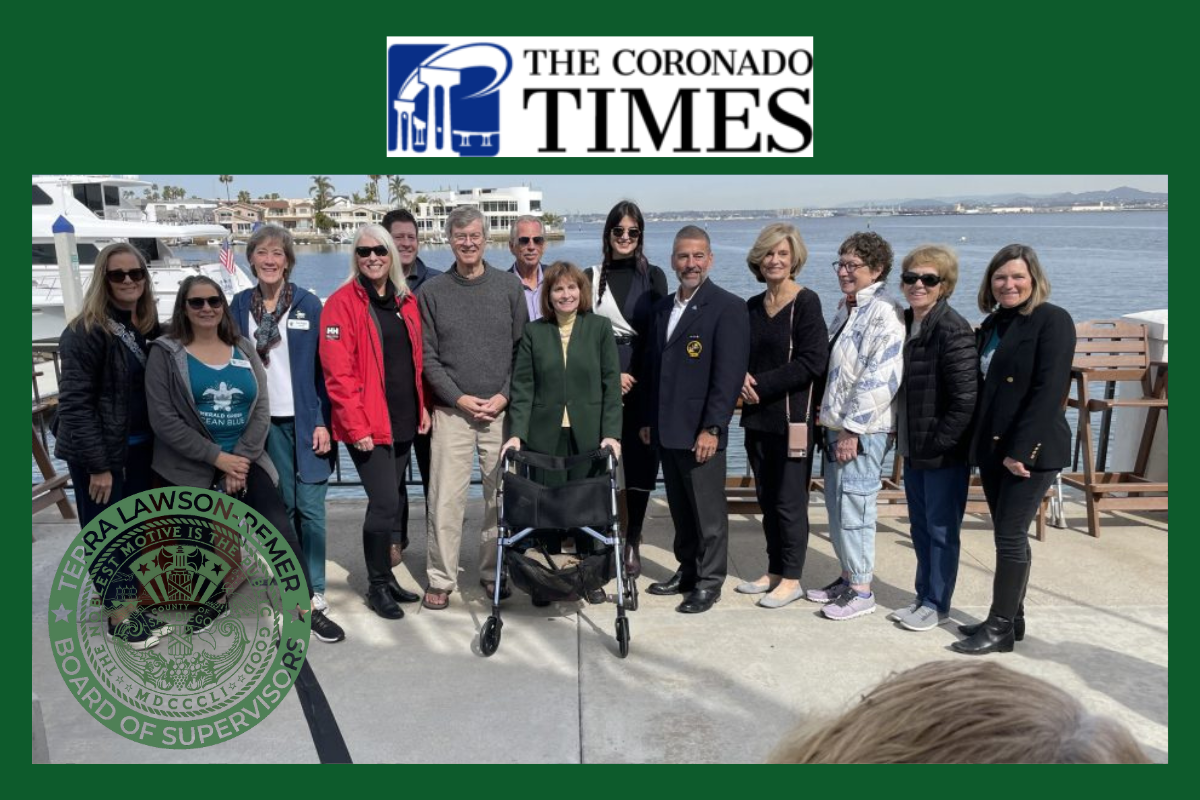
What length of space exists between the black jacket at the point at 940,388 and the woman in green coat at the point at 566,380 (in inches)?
59.3

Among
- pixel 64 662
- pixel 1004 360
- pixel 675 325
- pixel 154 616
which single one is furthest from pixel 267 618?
pixel 1004 360

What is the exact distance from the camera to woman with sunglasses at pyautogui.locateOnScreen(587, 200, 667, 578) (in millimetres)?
5191

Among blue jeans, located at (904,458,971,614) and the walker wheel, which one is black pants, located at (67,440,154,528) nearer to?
the walker wheel

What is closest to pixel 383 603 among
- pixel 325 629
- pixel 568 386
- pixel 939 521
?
pixel 325 629

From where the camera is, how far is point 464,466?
16.2 ft

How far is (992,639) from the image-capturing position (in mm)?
4277

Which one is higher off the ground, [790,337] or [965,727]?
[790,337]

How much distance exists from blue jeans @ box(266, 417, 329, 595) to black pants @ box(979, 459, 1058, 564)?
339cm

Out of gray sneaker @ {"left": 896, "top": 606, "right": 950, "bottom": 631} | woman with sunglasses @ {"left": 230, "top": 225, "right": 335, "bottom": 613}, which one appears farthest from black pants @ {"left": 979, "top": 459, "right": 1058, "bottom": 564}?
woman with sunglasses @ {"left": 230, "top": 225, "right": 335, "bottom": 613}

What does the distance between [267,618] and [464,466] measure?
4.20 feet

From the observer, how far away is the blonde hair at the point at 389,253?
15.0ft

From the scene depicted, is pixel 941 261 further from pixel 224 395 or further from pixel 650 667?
pixel 224 395

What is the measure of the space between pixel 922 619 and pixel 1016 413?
46.2 inches

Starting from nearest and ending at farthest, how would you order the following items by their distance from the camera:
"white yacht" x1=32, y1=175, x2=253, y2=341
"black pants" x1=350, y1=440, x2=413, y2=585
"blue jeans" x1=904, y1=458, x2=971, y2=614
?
"blue jeans" x1=904, y1=458, x2=971, y2=614 → "black pants" x1=350, y1=440, x2=413, y2=585 → "white yacht" x1=32, y1=175, x2=253, y2=341
